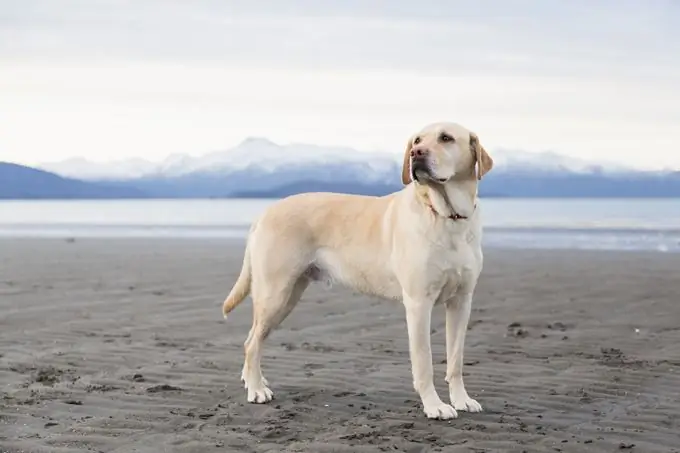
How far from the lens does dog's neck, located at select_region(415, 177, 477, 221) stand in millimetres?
5285

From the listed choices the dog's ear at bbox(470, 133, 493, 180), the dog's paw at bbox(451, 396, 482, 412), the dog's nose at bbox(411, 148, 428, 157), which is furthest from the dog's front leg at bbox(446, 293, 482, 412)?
the dog's nose at bbox(411, 148, 428, 157)

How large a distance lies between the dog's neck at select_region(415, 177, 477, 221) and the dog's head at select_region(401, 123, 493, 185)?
0.16ft

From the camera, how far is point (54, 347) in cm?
741

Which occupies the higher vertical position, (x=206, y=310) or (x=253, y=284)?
(x=253, y=284)

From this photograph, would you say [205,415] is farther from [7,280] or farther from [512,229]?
[512,229]

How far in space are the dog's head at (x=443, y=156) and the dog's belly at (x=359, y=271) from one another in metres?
0.64

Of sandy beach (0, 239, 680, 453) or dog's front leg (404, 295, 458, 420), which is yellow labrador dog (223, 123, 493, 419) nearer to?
dog's front leg (404, 295, 458, 420)

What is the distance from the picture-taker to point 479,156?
211 inches

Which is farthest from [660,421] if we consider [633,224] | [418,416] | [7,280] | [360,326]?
[633,224]

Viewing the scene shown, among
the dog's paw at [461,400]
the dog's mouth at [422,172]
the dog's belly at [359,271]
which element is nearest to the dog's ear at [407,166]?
the dog's mouth at [422,172]

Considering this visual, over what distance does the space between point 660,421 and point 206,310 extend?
18.0ft

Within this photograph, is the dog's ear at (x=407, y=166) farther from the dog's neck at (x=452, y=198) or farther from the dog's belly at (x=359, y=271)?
the dog's belly at (x=359, y=271)

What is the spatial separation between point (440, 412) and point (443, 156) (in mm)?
1537

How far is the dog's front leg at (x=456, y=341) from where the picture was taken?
558 cm
